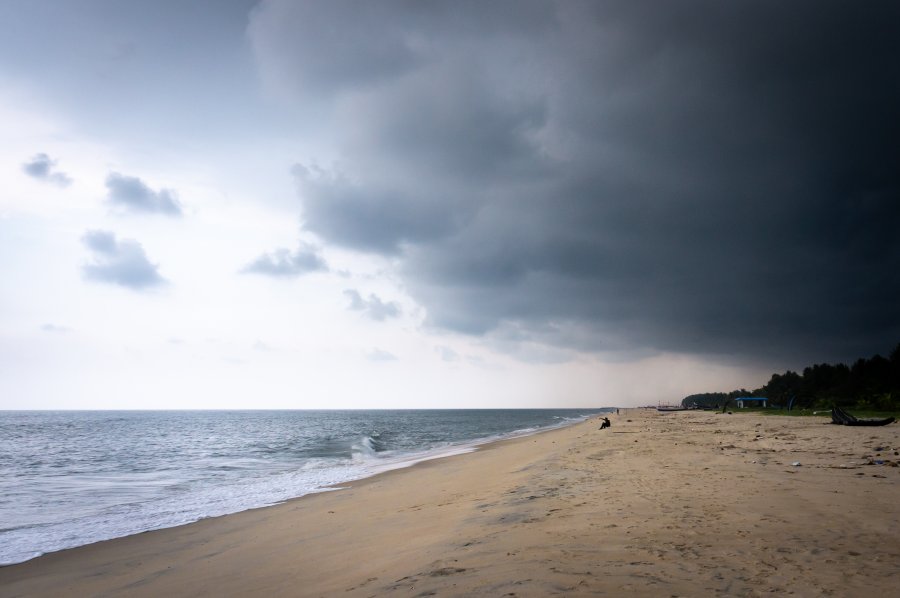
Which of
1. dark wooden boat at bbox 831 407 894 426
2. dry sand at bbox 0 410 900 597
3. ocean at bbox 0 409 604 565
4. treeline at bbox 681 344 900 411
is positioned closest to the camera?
dry sand at bbox 0 410 900 597

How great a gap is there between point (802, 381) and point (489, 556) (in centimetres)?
10764

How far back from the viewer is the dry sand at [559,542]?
5.62 metres

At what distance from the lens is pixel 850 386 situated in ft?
214

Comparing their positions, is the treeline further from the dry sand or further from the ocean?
the ocean

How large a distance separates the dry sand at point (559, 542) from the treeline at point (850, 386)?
44.5 meters

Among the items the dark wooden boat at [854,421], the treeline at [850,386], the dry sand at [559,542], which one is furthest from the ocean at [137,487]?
the treeline at [850,386]

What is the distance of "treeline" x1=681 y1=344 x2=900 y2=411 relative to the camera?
159 ft

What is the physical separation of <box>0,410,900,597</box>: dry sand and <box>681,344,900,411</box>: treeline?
44491 mm

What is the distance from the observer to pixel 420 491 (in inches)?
644

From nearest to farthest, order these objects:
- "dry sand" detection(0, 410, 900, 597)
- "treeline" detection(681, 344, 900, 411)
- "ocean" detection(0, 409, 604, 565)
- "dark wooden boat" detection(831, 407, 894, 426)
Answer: "dry sand" detection(0, 410, 900, 597) < "ocean" detection(0, 409, 604, 565) < "dark wooden boat" detection(831, 407, 894, 426) < "treeline" detection(681, 344, 900, 411)

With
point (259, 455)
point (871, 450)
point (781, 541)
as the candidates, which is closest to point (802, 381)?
→ point (871, 450)

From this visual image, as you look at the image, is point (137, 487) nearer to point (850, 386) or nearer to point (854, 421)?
point (854, 421)

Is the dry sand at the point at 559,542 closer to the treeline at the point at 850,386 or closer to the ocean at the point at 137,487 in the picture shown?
the ocean at the point at 137,487

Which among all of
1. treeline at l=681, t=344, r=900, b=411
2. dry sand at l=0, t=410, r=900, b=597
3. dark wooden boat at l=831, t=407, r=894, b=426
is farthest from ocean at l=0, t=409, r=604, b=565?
treeline at l=681, t=344, r=900, b=411
